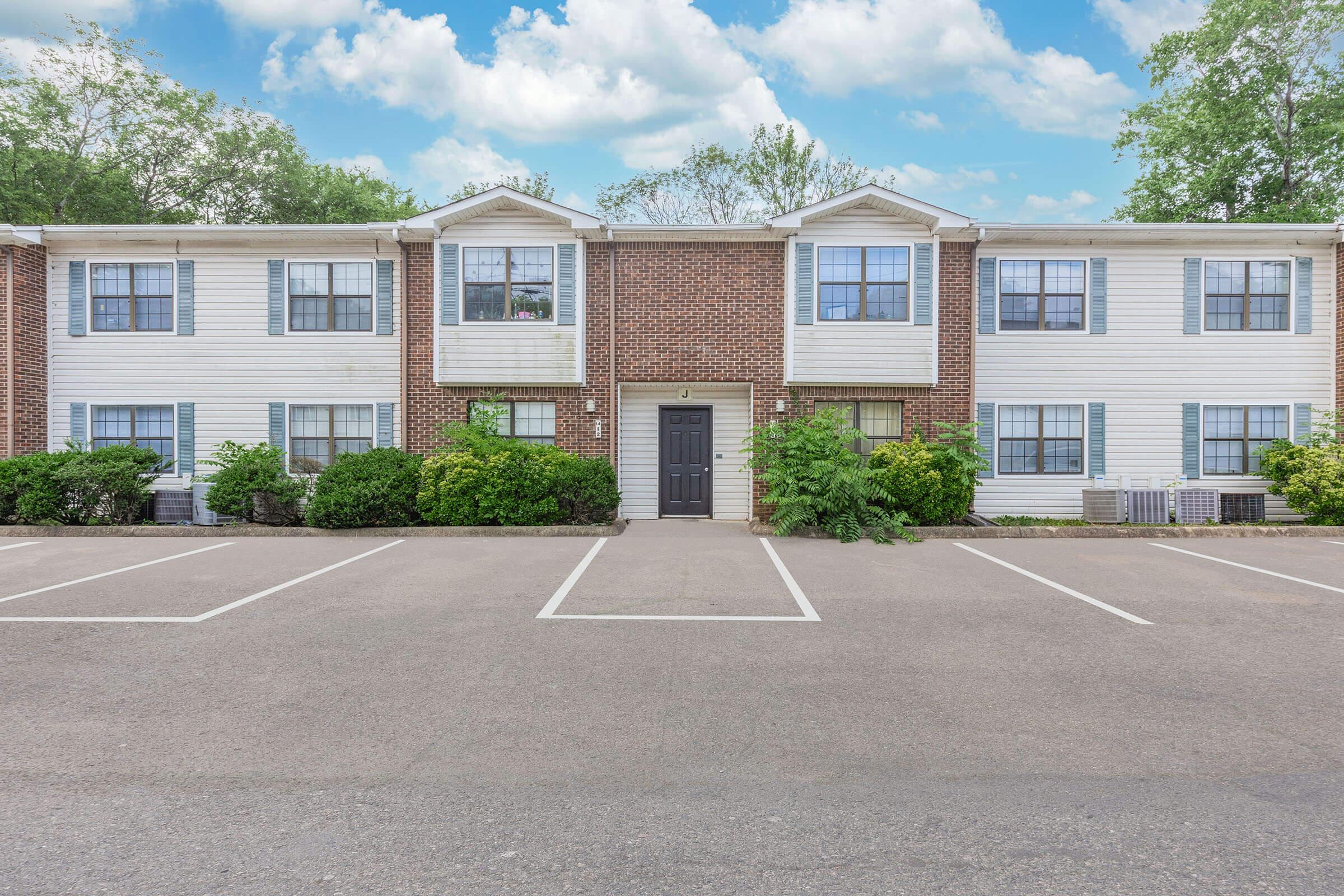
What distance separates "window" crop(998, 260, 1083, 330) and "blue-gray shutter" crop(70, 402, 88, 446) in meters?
17.5

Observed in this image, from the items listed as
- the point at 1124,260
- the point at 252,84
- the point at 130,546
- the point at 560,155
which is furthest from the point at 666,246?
the point at 252,84

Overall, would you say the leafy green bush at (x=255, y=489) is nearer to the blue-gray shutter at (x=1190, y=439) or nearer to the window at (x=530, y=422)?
the window at (x=530, y=422)

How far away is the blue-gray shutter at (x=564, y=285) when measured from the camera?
1322 cm

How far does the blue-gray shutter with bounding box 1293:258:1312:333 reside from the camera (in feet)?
44.0

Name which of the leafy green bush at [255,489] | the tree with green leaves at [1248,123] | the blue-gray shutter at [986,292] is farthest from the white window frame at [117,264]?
the tree with green leaves at [1248,123]

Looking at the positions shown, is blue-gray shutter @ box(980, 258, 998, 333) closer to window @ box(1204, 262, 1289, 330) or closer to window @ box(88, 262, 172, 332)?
window @ box(1204, 262, 1289, 330)

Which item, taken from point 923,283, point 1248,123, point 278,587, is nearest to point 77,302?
point 278,587

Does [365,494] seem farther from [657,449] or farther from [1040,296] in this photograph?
[1040,296]

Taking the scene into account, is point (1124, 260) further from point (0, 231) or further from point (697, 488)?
point (0, 231)

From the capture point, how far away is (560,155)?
29.6m

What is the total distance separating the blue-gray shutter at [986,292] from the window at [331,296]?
11556 millimetres

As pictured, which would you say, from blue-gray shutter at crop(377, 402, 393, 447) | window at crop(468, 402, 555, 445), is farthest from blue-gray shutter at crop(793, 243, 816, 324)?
blue-gray shutter at crop(377, 402, 393, 447)

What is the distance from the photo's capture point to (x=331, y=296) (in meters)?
13.7

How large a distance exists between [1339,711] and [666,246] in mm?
11365
